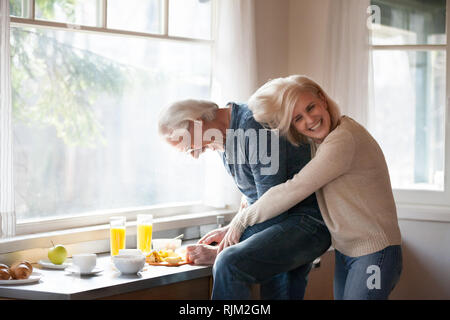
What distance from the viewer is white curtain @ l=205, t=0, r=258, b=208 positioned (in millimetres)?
3260

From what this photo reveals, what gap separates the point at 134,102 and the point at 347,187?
4.47 ft

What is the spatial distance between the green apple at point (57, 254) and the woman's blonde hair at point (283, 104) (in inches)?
35.9

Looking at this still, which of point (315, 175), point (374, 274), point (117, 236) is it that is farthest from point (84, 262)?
point (374, 274)

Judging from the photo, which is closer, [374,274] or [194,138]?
[374,274]

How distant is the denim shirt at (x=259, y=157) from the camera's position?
2.24 metres

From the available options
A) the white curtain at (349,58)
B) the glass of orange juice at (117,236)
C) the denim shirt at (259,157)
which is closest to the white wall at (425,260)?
the white curtain at (349,58)

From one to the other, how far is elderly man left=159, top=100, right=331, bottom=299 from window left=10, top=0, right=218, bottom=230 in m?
0.65

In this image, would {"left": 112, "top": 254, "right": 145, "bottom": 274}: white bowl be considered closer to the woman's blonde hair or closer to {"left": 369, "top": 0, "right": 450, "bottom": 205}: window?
the woman's blonde hair

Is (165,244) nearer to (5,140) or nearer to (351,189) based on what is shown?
(5,140)

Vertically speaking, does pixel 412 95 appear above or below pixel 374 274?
above

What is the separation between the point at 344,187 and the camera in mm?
2152

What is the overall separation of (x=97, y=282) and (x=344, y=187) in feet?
2.88

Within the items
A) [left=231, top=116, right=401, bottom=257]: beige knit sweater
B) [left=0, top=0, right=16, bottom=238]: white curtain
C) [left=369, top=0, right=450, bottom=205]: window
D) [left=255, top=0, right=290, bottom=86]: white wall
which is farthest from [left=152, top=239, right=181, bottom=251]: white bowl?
[left=369, top=0, right=450, bottom=205]: window
